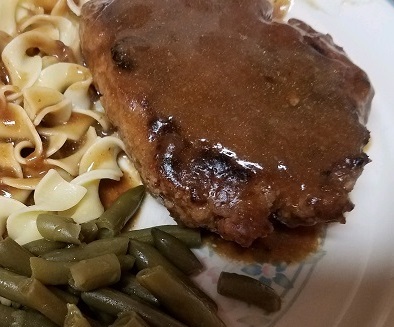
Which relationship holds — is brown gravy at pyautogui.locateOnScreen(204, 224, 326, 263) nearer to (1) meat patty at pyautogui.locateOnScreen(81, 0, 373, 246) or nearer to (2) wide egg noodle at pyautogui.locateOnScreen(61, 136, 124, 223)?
(1) meat patty at pyautogui.locateOnScreen(81, 0, 373, 246)

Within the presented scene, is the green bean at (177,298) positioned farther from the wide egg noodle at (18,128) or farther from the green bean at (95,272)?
the wide egg noodle at (18,128)

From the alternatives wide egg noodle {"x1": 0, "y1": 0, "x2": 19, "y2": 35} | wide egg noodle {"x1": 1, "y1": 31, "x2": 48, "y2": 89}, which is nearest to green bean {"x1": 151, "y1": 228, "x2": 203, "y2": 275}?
wide egg noodle {"x1": 1, "y1": 31, "x2": 48, "y2": 89}

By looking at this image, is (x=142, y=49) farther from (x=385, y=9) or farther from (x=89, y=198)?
(x=385, y=9)

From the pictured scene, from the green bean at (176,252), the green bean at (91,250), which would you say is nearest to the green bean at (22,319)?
the green bean at (91,250)

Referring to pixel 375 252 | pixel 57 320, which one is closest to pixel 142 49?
pixel 57 320

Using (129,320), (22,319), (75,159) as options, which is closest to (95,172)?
(75,159)

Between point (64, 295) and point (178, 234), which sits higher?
point (178, 234)

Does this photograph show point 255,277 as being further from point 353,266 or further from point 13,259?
point 13,259
